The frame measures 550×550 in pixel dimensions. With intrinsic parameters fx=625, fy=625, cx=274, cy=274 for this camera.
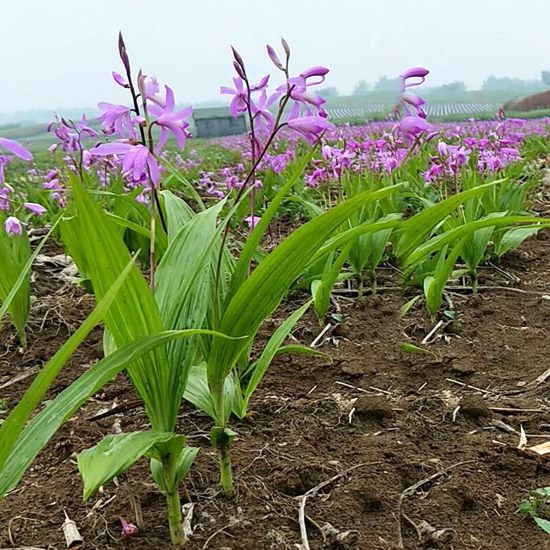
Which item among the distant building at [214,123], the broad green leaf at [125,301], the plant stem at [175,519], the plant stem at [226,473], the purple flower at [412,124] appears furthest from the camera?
the distant building at [214,123]

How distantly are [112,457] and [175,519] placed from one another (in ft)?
0.86

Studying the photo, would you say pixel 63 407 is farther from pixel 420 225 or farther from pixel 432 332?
pixel 420 225

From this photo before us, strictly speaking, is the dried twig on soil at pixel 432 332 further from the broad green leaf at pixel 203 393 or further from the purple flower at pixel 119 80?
the purple flower at pixel 119 80

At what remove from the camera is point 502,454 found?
134 cm

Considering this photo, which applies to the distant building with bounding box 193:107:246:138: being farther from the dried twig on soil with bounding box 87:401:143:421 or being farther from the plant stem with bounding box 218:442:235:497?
the plant stem with bounding box 218:442:235:497

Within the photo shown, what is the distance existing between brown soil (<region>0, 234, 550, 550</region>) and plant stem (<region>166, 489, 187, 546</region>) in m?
0.03

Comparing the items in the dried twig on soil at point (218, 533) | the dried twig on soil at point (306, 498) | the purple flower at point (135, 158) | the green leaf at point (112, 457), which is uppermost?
the purple flower at point (135, 158)

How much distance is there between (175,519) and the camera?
105 centimetres

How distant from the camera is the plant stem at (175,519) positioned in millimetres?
1055

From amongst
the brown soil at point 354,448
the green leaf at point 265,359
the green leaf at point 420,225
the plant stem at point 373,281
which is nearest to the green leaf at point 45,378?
the brown soil at point 354,448

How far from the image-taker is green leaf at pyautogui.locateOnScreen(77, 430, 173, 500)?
810 mm

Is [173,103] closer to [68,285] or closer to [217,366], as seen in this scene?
[217,366]

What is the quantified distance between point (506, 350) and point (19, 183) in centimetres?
505

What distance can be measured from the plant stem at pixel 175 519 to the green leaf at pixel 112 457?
16cm
